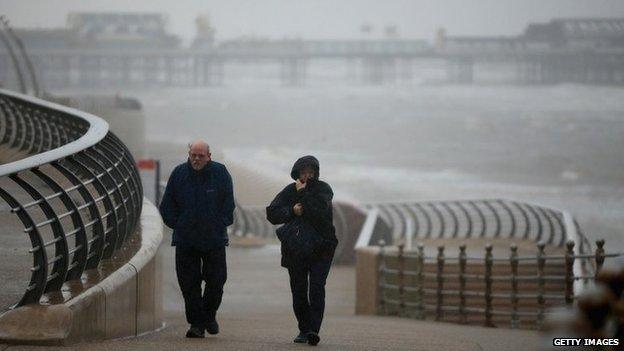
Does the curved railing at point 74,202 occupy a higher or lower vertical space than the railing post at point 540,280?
higher

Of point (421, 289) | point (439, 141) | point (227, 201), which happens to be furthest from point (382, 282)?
point (439, 141)

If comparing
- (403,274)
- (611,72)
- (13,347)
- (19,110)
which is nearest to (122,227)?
(13,347)

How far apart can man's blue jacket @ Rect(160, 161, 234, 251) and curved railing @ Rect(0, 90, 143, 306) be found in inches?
15.6

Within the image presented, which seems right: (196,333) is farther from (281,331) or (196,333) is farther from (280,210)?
(281,331)

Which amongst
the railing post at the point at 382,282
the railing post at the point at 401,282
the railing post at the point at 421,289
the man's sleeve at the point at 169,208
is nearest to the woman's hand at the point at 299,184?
the man's sleeve at the point at 169,208

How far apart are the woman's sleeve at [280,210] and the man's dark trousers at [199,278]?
32 cm

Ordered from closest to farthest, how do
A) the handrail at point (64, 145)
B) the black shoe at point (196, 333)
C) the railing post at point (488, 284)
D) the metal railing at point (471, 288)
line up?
the handrail at point (64, 145) < the black shoe at point (196, 333) < the railing post at point (488, 284) < the metal railing at point (471, 288)

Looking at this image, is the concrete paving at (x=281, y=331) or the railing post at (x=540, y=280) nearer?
the concrete paving at (x=281, y=331)

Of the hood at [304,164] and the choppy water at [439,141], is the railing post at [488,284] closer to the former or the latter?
the hood at [304,164]

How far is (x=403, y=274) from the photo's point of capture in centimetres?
1435

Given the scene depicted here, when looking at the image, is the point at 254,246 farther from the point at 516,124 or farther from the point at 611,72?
the point at 611,72

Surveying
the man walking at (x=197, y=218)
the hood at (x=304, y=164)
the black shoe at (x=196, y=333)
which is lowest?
the black shoe at (x=196, y=333)

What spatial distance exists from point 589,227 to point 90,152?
3395 cm

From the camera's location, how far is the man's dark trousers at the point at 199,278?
7.87 metres
